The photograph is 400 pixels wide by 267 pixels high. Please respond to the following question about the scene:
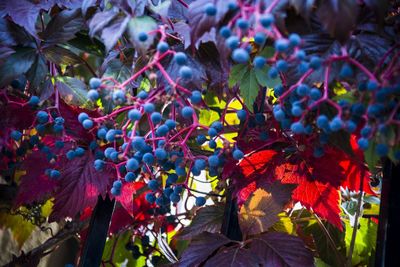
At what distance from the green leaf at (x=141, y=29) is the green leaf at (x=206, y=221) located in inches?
14.0

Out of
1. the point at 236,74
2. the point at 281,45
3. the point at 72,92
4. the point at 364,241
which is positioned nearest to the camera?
the point at 281,45

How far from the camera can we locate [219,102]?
0.83m

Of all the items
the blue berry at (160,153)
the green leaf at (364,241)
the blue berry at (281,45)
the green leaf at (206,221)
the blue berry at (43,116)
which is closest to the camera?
the blue berry at (281,45)

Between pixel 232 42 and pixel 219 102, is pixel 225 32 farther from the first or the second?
→ pixel 219 102

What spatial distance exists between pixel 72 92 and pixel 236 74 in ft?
0.85

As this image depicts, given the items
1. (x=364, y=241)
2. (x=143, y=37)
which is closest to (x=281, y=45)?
(x=143, y=37)

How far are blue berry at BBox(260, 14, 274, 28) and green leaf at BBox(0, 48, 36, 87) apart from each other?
1.31ft

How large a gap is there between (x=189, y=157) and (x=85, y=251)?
265 millimetres

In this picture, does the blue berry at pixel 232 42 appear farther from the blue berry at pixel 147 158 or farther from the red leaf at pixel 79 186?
the red leaf at pixel 79 186

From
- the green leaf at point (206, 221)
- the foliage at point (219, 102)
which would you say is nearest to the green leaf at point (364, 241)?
the foliage at point (219, 102)

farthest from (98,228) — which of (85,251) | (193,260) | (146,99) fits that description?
(146,99)

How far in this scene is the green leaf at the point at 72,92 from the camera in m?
0.80

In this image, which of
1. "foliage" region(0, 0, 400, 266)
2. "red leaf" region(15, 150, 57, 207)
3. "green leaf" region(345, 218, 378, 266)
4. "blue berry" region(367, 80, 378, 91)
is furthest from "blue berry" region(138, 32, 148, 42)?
"green leaf" region(345, 218, 378, 266)

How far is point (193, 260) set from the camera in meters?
0.72
